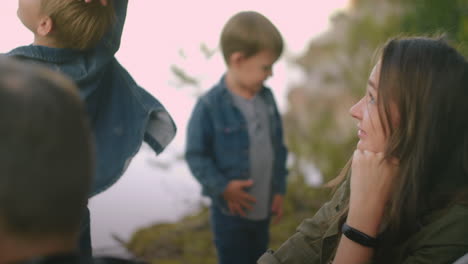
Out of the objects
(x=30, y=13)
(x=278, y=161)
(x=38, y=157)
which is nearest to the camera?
(x=38, y=157)

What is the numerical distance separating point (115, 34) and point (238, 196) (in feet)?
3.70

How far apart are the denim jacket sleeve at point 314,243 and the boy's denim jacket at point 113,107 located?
1.69 ft

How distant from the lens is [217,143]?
2562mm

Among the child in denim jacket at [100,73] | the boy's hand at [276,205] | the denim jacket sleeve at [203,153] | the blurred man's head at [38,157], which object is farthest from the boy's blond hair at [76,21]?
the boy's hand at [276,205]

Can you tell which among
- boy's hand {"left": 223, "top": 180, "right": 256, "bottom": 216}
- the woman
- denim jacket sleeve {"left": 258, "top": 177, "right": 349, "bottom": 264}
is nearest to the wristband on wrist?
the woman

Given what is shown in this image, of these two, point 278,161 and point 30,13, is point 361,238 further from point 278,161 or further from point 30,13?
point 278,161

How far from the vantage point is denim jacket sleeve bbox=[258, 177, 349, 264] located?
1.52 metres

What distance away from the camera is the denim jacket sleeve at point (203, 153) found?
247 centimetres

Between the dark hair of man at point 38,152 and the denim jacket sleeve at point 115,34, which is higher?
the denim jacket sleeve at point 115,34

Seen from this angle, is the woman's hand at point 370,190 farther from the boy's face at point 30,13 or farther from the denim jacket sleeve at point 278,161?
the denim jacket sleeve at point 278,161

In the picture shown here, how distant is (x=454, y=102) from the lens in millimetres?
1329

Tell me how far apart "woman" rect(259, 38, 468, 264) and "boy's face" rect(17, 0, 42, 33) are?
96 centimetres

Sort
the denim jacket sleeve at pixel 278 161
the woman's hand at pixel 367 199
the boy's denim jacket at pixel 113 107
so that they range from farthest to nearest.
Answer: the denim jacket sleeve at pixel 278 161 < the boy's denim jacket at pixel 113 107 < the woman's hand at pixel 367 199

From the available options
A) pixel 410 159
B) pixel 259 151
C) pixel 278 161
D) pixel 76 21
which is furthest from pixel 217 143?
pixel 410 159
